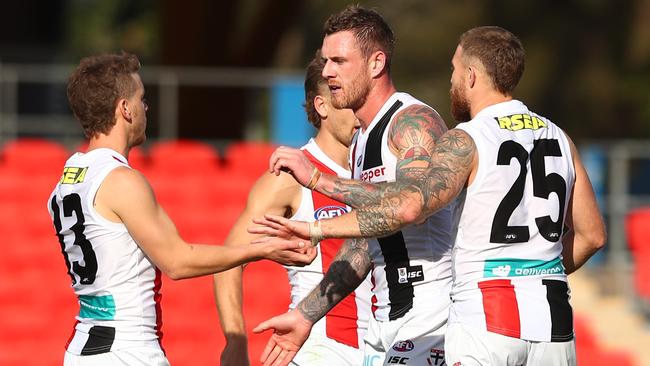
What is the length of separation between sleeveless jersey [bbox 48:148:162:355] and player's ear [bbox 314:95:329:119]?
1.60 metres

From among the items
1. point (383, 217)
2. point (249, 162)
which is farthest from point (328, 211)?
point (249, 162)

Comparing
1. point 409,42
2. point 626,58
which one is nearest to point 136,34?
point 409,42

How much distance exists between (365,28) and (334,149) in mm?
1239

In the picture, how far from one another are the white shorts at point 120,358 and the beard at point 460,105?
180 centimetres

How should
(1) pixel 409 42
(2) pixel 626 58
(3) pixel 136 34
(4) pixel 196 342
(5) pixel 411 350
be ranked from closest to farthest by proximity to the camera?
(5) pixel 411 350, (4) pixel 196 342, (2) pixel 626 58, (1) pixel 409 42, (3) pixel 136 34

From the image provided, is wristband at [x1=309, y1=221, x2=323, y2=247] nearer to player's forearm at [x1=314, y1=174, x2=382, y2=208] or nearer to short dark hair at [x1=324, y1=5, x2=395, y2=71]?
player's forearm at [x1=314, y1=174, x2=382, y2=208]

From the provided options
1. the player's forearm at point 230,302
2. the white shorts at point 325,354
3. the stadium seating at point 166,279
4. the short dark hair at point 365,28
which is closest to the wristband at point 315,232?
the short dark hair at point 365,28

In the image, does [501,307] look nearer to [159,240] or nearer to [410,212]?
[410,212]

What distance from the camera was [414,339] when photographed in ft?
18.6

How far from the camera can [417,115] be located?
5484 millimetres

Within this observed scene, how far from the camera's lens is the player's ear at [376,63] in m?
5.79

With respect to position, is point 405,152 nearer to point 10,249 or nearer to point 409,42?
point 10,249

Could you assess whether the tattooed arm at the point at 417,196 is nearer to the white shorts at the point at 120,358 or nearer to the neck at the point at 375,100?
the neck at the point at 375,100

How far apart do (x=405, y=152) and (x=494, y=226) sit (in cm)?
51
